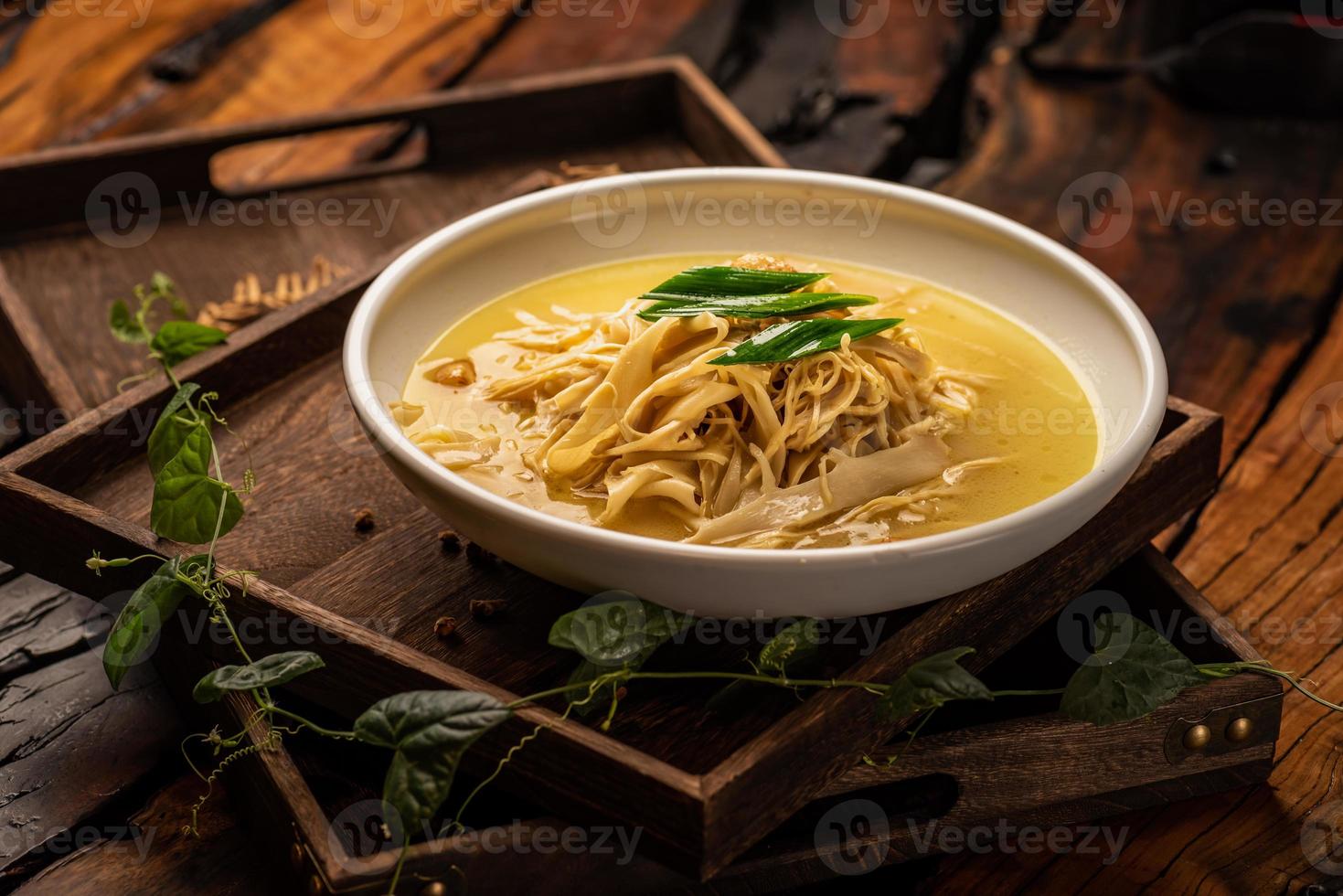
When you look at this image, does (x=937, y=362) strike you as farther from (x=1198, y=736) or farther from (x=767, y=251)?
(x=1198, y=736)

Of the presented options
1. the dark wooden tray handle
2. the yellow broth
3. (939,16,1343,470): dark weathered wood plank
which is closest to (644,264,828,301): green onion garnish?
the yellow broth

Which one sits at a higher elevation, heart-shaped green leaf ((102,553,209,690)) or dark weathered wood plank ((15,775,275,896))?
heart-shaped green leaf ((102,553,209,690))

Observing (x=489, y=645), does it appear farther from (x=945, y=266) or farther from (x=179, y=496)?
(x=945, y=266)

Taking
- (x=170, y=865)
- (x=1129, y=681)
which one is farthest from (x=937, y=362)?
(x=170, y=865)

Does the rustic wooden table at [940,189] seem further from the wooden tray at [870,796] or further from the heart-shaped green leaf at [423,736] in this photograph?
the heart-shaped green leaf at [423,736]

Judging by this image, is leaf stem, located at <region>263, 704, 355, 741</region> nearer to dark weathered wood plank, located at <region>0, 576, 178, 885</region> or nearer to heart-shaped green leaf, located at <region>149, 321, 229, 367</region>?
dark weathered wood plank, located at <region>0, 576, 178, 885</region>

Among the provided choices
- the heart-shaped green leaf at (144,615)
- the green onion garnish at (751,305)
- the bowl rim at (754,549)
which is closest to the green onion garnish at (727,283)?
the green onion garnish at (751,305)
